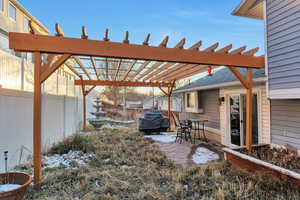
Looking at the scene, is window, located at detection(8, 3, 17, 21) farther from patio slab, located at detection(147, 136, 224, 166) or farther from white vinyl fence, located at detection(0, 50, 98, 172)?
patio slab, located at detection(147, 136, 224, 166)

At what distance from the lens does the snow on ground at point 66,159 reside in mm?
3935

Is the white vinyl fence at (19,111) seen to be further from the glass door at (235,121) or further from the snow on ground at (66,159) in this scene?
the glass door at (235,121)

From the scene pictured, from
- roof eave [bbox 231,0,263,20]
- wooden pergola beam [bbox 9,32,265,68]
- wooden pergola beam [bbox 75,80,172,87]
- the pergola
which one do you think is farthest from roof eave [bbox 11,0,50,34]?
roof eave [bbox 231,0,263,20]

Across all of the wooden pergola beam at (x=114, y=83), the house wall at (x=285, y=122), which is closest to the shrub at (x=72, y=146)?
the wooden pergola beam at (x=114, y=83)

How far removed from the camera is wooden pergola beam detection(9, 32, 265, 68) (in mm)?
2717

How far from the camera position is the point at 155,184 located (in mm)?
3070

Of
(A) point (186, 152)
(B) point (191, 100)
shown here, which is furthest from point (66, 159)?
(B) point (191, 100)

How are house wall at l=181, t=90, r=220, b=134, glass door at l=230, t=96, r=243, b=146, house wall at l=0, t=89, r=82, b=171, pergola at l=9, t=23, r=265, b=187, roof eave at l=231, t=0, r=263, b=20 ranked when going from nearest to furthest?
pergola at l=9, t=23, r=265, b=187 < house wall at l=0, t=89, r=82, b=171 < roof eave at l=231, t=0, r=263, b=20 < glass door at l=230, t=96, r=243, b=146 < house wall at l=181, t=90, r=220, b=134

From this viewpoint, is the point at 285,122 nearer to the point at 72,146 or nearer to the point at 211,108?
the point at 211,108

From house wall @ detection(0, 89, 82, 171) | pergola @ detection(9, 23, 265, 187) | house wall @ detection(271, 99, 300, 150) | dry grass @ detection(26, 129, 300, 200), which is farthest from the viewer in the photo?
house wall @ detection(271, 99, 300, 150)

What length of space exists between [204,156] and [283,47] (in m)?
3.24

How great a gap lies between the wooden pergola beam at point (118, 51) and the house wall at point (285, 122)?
3.64ft

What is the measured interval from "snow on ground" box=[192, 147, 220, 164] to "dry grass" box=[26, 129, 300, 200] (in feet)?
2.06

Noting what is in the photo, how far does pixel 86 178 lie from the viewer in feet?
10.3
